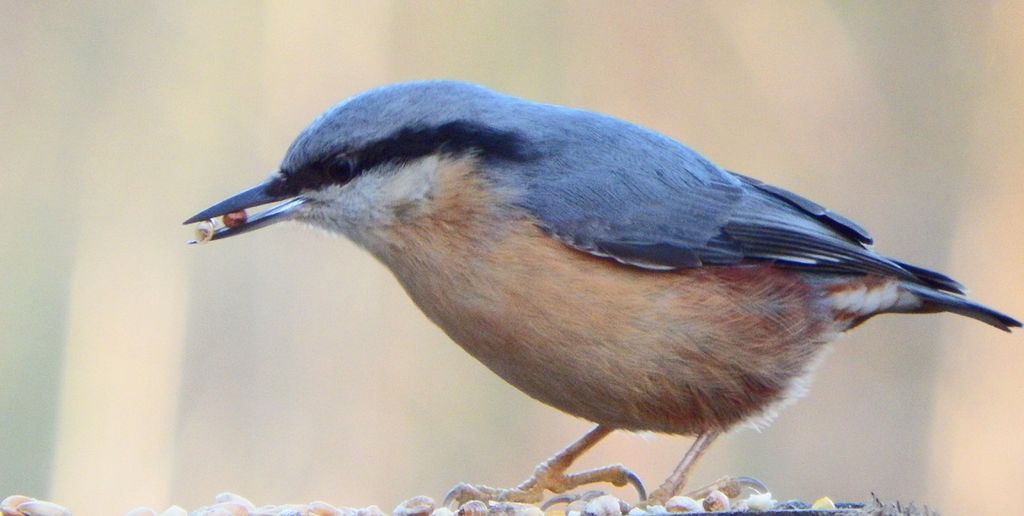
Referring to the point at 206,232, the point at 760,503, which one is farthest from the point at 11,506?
the point at 760,503

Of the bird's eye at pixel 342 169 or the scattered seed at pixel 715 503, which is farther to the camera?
the bird's eye at pixel 342 169

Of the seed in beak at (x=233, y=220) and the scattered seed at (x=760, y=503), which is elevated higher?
the seed in beak at (x=233, y=220)

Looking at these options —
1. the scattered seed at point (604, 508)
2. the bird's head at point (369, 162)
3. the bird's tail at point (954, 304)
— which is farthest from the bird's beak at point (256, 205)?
the bird's tail at point (954, 304)

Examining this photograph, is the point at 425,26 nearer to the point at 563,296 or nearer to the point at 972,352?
the point at 972,352

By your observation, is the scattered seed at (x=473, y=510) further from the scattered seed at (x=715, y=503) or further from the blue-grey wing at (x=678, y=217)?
the blue-grey wing at (x=678, y=217)

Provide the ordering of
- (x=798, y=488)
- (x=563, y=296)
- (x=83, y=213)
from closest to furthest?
(x=563, y=296)
(x=798, y=488)
(x=83, y=213)

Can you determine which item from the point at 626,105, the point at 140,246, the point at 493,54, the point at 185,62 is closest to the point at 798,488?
the point at 626,105

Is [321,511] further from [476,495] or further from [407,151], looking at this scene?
[407,151]
